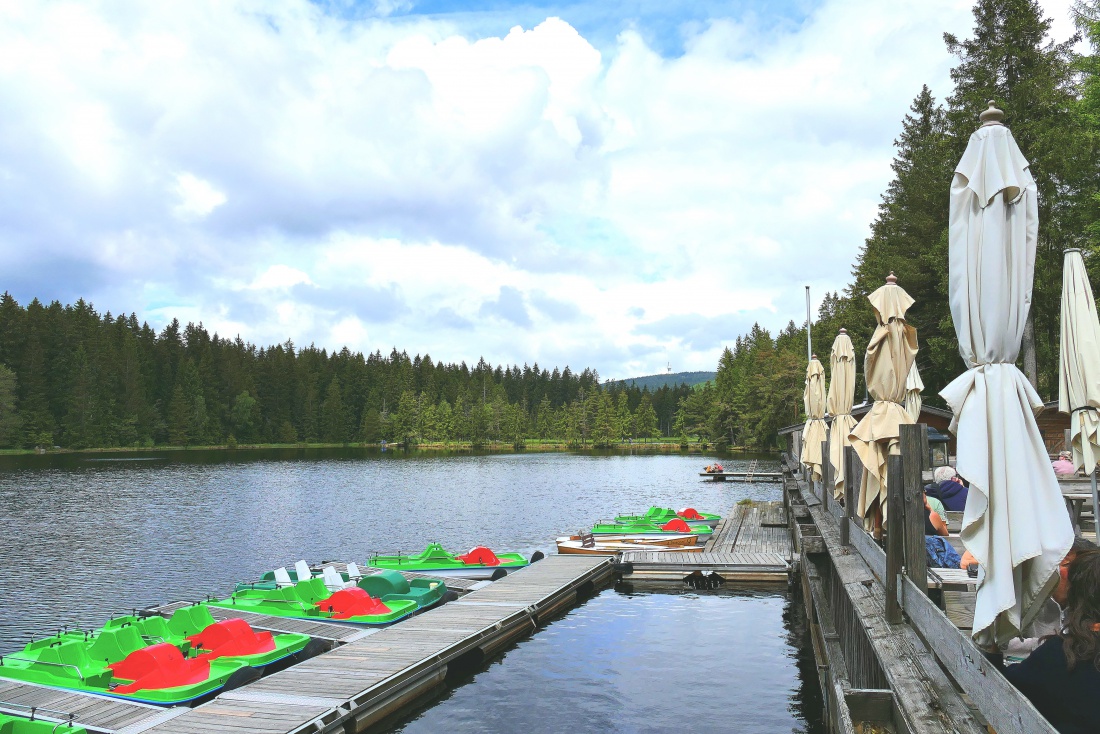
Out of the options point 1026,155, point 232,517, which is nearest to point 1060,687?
point 1026,155

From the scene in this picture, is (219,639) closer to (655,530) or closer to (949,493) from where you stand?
(949,493)

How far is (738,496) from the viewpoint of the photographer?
4459cm

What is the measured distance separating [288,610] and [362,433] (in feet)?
383

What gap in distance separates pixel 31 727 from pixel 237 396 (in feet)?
369

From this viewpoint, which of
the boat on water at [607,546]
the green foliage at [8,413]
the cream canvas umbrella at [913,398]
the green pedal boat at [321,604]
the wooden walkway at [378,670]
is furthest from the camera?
the green foliage at [8,413]

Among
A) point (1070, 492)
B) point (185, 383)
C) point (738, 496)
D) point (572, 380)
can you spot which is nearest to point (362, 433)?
point (185, 383)

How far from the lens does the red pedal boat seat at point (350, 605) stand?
48.2 ft

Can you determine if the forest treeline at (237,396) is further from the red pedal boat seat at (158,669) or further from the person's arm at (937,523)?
the person's arm at (937,523)

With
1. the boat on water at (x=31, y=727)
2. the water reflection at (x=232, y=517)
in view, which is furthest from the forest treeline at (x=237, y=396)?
the boat on water at (x=31, y=727)

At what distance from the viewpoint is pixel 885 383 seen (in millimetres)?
9453

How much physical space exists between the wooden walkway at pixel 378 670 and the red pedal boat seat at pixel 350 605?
903 mm

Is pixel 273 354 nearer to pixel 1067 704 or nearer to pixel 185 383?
pixel 185 383

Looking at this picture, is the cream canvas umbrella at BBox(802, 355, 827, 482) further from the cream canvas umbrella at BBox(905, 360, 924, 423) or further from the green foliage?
the green foliage

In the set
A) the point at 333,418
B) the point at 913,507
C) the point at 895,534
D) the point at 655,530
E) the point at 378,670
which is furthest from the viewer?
the point at 333,418
